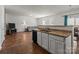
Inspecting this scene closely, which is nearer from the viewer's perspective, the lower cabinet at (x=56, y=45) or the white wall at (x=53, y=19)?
the white wall at (x=53, y=19)

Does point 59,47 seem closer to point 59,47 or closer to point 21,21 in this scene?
point 59,47

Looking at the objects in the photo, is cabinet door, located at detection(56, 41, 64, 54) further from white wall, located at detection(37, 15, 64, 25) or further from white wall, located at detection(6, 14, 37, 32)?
white wall, located at detection(6, 14, 37, 32)

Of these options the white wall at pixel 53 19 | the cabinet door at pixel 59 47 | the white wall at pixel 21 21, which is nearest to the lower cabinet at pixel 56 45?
the cabinet door at pixel 59 47

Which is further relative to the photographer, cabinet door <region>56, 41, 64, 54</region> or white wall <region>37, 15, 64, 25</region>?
cabinet door <region>56, 41, 64, 54</region>

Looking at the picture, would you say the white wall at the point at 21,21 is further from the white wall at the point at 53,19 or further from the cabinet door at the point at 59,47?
the cabinet door at the point at 59,47

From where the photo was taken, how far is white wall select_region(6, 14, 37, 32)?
159cm

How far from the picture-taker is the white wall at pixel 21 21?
1586 millimetres

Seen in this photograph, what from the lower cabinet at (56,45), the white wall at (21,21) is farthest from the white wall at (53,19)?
the lower cabinet at (56,45)

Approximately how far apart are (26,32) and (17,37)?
196mm

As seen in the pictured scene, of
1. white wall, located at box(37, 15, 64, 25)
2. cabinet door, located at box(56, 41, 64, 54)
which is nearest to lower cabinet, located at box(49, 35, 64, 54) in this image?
cabinet door, located at box(56, 41, 64, 54)

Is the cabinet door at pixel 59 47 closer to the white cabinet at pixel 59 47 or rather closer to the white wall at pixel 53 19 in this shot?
the white cabinet at pixel 59 47

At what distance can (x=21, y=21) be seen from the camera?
172cm

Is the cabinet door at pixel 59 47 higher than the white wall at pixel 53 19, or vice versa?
the white wall at pixel 53 19
